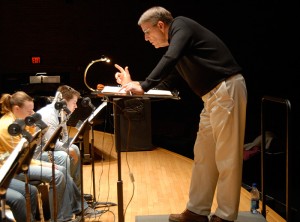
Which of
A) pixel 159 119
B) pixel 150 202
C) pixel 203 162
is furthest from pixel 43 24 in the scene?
pixel 203 162

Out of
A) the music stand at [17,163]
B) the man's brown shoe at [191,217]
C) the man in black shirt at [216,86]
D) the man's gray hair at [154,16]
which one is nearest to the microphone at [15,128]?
the music stand at [17,163]

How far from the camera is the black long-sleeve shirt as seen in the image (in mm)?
2502

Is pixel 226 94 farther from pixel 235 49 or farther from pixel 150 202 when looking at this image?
pixel 235 49

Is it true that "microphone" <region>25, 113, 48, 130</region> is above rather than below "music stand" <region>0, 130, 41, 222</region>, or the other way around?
above

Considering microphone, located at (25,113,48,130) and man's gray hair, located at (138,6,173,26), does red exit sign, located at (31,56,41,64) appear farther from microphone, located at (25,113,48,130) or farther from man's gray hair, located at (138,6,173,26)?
man's gray hair, located at (138,6,173,26)

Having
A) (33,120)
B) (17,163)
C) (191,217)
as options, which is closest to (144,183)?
(191,217)

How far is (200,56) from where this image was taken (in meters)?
2.58

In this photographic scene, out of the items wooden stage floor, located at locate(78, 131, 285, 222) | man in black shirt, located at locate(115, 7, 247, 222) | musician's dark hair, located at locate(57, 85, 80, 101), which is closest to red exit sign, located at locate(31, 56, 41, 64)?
wooden stage floor, located at locate(78, 131, 285, 222)

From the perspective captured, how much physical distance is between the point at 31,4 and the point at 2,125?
7.10 m

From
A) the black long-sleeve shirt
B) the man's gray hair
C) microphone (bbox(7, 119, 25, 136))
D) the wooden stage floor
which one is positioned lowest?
the wooden stage floor

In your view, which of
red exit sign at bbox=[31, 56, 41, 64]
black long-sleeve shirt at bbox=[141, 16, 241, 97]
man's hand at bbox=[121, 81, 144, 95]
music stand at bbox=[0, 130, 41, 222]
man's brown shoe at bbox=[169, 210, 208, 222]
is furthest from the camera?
red exit sign at bbox=[31, 56, 41, 64]

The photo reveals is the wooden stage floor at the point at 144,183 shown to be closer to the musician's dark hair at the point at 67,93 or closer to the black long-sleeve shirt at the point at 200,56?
the musician's dark hair at the point at 67,93

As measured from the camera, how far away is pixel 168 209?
13.2 ft

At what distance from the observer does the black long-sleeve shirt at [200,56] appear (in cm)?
250
